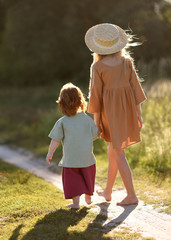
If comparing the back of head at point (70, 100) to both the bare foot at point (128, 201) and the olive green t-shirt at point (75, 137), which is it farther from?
the bare foot at point (128, 201)

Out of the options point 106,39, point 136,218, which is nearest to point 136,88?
point 106,39

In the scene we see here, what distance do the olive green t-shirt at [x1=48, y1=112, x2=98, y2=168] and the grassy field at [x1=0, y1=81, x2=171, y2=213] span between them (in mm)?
1092

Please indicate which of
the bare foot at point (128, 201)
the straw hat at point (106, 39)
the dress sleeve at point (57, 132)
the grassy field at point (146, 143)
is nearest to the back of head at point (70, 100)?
the dress sleeve at point (57, 132)

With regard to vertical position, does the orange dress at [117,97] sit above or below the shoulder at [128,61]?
below

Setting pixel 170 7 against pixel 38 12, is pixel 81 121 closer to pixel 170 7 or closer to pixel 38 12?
pixel 170 7

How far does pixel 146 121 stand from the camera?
7.18 m

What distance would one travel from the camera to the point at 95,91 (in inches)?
159

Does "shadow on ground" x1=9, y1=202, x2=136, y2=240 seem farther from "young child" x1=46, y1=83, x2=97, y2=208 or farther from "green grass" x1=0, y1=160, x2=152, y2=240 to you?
"young child" x1=46, y1=83, x2=97, y2=208

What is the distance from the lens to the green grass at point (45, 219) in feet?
11.0

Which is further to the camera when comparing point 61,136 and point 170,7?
point 170,7

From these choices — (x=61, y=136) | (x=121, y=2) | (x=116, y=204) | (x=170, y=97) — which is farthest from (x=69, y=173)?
(x=121, y=2)

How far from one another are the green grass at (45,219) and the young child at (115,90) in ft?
2.52

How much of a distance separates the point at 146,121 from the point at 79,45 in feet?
38.0

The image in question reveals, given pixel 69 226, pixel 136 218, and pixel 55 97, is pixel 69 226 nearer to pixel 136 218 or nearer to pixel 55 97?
pixel 136 218
